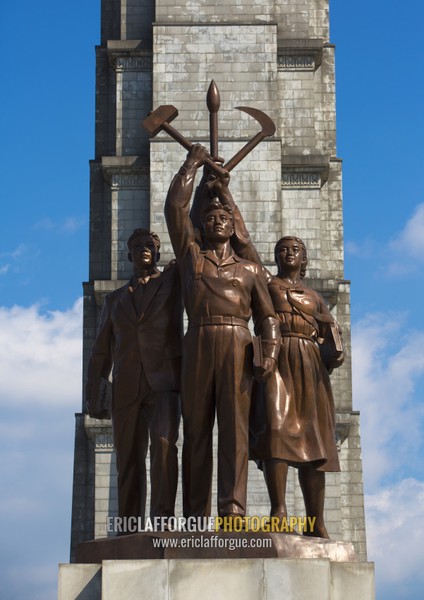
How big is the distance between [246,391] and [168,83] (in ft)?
57.2

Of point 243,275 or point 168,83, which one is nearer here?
point 243,275

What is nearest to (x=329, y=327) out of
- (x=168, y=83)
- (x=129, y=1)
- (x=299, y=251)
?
(x=299, y=251)

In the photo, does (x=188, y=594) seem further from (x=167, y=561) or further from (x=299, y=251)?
(x=299, y=251)

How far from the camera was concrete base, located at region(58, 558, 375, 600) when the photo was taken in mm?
12312

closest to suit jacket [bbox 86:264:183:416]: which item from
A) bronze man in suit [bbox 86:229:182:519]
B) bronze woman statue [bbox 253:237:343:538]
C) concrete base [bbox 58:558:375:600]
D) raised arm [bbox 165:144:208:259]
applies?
bronze man in suit [bbox 86:229:182:519]

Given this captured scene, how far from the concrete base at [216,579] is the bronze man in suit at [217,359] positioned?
0.81 meters

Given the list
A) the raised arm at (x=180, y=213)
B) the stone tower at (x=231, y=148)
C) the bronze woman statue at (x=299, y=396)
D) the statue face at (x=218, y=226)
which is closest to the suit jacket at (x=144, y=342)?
the raised arm at (x=180, y=213)

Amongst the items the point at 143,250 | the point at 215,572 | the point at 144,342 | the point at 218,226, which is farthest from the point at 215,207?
the point at 215,572

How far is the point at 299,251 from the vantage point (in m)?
14.6

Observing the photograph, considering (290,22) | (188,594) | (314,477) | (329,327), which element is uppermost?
(290,22)

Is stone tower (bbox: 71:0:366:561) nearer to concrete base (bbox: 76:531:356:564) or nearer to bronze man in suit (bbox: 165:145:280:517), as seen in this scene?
bronze man in suit (bbox: 165:145:280:517)

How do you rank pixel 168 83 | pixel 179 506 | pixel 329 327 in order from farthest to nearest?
pixel 168 83 < pixel 179 506 < pixel 329 327

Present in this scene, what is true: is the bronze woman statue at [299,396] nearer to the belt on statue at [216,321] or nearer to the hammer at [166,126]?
the belt on statue at [216,321]

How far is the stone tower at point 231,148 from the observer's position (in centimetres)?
2922
